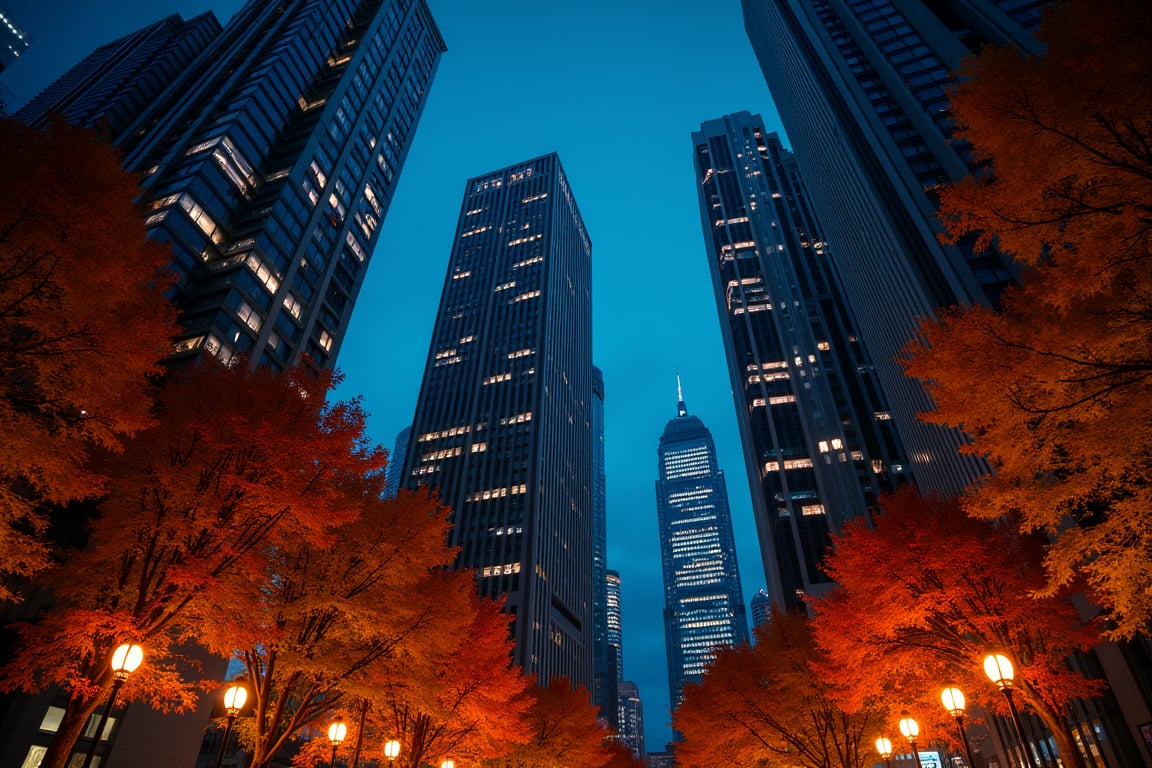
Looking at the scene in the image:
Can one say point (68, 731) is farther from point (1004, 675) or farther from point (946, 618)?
point (946, 618)

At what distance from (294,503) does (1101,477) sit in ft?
56.4

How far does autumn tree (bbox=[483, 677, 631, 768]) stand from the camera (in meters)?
33.7

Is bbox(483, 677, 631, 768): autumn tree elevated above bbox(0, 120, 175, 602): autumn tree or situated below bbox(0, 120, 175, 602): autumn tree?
below

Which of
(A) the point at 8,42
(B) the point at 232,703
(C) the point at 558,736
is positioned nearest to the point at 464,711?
(B) the point at 232,703

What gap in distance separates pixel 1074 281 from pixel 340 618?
19.5 metres

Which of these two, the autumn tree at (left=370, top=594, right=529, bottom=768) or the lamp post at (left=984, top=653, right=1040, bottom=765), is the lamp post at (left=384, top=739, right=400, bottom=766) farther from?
the lamp post at (left=984, top=653, right=1040, bottom=765)

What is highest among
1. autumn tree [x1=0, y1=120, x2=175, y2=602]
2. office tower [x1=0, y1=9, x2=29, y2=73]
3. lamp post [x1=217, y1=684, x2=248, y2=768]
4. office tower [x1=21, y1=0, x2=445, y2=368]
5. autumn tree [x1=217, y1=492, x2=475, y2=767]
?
office tower [x1=0, y1=9, x2=29, y2=73]

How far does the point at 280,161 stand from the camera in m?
50.6

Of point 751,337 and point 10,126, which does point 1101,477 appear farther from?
point 751,337

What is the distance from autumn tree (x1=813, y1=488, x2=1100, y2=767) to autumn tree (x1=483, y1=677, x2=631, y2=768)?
848 inches

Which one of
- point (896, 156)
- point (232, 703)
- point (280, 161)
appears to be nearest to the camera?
point (232, 703)

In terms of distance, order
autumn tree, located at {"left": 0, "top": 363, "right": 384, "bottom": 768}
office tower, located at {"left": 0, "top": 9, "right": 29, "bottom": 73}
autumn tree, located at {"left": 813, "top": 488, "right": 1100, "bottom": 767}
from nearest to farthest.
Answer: autumn tree, located at {"left": 0, "top": 363, "right": 384, "bottom": 768}, autumn tree, located at {"left": 813, "top": 488, "right": 1100, "bottom": 767}, office tower, located at {"left": 0, "top": 9, "right": 29, "bottom": 73}

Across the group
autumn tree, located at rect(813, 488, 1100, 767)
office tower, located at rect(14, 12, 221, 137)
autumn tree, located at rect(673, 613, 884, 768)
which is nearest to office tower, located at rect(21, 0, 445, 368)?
office tower, located at rect(14, 12, 221, 137)

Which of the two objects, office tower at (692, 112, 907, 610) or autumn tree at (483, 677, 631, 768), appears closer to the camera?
autumn tree at (483, 677, 631, 768)
